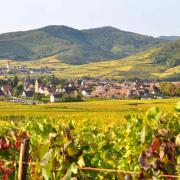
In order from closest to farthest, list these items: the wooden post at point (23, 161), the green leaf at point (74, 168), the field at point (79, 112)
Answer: the green leaf at point (74, 168) → the wooden post at point (23, 161) → the field at point (79, 112)

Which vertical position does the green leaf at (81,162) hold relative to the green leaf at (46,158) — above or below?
below

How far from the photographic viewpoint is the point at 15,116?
156ft

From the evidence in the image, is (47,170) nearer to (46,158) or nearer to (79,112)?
(46,158)

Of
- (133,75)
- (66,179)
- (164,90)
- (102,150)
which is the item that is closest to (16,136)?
(102,150)

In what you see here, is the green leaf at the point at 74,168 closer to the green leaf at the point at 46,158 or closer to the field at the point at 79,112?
the green leaf at the point at 46,158

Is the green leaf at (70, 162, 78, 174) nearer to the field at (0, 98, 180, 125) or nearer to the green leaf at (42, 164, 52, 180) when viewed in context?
the green leaf at (42, 164, 52, 180)

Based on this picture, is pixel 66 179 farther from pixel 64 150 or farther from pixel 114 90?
pixel 114 90

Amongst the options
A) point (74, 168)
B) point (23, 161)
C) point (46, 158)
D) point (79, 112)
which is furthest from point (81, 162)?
point (79, 112)

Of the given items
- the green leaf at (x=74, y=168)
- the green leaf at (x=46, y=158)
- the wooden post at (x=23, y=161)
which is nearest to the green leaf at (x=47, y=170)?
the green leaf at (x=46, y=158)

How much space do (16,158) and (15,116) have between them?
42.6 m

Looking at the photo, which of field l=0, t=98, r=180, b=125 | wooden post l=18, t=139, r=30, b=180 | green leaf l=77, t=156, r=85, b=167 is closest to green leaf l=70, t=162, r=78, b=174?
green leaf l=77, t=156, r=85, b=167

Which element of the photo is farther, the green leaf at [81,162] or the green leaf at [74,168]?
the green leaf at [81,162]

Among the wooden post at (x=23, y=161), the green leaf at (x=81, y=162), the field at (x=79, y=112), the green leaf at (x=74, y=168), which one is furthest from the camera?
the field at (x=79, y=112)

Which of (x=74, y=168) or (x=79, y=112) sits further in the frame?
(x=79, y=112)
